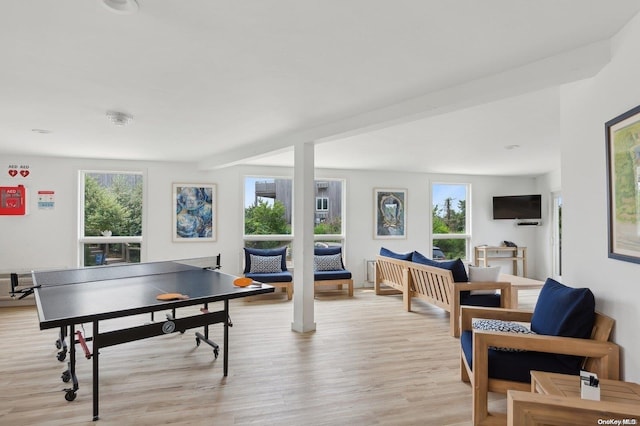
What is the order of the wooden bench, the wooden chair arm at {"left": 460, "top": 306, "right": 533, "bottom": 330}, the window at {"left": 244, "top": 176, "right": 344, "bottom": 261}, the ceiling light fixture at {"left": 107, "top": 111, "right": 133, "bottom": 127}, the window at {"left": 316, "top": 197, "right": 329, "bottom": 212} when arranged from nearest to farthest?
1. the wooden chair arm at {"left": 460, "top": 306, "right": 533, "bottom": 330}
2. the ceiling light fixture at {"left": 107, "top": 111, "right": 133, "bottom": 127}
3. the wooden bench
4. the window at {"left": 244, "top": 176, "right": 344, "bottom": 261}
5. the window at {"left": 316, "top": 197, "right": 329, "bottom": 212}

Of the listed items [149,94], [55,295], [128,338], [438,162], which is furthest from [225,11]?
[438,162]

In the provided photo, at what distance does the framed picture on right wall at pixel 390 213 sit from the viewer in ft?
24.3

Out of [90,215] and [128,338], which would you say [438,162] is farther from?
[90,215]

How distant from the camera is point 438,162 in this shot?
249 inches

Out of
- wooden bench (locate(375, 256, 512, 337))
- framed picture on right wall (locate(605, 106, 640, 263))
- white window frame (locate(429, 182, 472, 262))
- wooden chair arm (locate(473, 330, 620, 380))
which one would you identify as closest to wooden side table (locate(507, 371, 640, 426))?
wooden chair arm (locate(473, 330, 620, 380))

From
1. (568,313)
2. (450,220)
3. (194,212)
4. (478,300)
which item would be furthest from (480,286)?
(194,212)

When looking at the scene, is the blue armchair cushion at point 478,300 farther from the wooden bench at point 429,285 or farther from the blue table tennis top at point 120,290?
the blue table tennis top at point 120,290

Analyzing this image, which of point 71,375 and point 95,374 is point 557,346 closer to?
point 95,374

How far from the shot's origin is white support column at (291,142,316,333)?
165 inches

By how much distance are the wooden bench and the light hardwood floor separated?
32 cm

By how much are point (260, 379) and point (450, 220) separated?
6.05 metres

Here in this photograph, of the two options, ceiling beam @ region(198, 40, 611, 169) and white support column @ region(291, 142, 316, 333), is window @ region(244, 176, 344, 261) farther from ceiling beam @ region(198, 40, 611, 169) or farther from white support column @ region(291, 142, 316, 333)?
ceiling beam @ region(198, 40, 611, 169)

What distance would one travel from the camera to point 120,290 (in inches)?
119

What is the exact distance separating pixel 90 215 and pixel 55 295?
3787 millimetres
